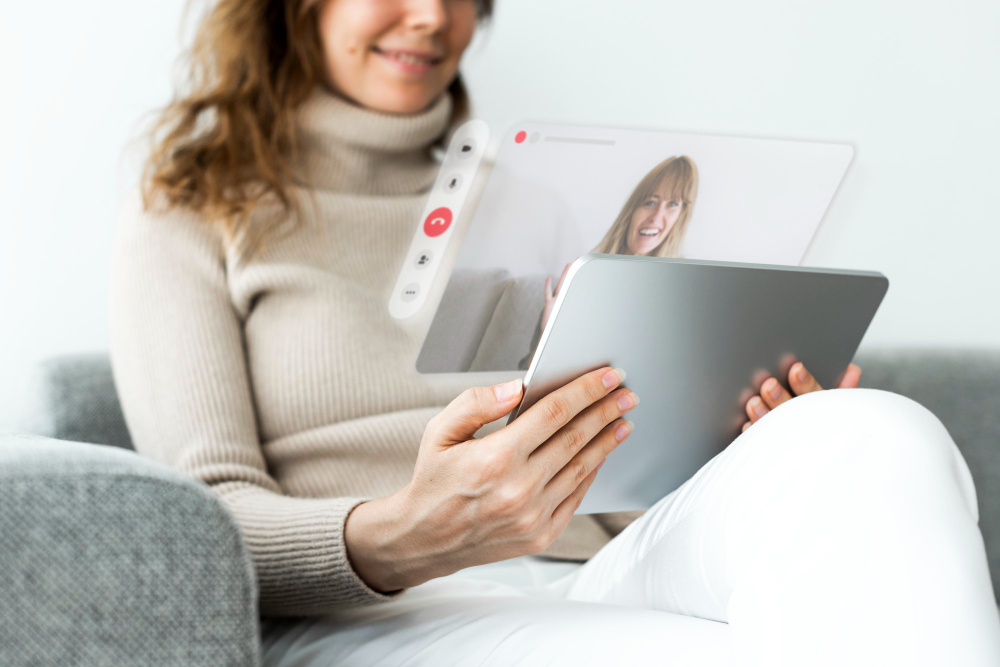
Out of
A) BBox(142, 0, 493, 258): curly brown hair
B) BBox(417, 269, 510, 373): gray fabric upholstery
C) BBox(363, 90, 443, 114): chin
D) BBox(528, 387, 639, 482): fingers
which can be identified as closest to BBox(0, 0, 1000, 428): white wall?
BBox(363, 90, 443, 114): chin

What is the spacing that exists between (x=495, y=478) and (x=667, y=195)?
0.27m

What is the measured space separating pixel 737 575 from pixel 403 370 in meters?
0.47

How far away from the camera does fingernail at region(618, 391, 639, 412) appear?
536 mm

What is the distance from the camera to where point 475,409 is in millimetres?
487

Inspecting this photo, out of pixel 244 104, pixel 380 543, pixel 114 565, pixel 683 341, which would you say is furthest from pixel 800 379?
pixel 244 104

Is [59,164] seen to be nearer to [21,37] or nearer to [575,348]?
[21,37]

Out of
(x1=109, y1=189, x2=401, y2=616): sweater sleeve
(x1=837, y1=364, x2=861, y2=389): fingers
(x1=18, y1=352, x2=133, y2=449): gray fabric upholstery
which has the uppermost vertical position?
(x1=837, y1=364, x2=861, y2=389): fingers

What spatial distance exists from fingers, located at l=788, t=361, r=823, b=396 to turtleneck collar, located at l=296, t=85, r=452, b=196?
573 mm

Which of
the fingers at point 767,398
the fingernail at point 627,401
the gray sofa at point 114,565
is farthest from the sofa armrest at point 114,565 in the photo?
the fingers at point 767,398

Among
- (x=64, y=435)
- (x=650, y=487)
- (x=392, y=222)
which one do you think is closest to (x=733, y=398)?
(x=650, y=487)

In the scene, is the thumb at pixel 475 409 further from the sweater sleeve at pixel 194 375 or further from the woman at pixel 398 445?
the sweater sleeve at pixel 194 375

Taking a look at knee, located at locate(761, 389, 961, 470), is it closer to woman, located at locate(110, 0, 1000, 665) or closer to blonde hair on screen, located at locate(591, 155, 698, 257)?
woman, located at locate(110, 0, 1000, 665)

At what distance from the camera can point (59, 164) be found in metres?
1.02

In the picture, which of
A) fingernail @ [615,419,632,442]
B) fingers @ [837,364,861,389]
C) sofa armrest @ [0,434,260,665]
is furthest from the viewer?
fingers @ [837,364,861,389]
